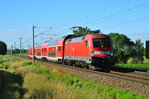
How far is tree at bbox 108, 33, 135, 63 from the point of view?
60375 millimetres

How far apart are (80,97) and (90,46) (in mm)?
10819

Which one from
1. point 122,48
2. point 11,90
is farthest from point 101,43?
point 122,48

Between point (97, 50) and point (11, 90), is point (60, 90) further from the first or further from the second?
point (97, 50)

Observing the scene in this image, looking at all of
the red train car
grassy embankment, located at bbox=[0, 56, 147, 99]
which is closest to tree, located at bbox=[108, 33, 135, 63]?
the red train car

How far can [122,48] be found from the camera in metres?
64.1

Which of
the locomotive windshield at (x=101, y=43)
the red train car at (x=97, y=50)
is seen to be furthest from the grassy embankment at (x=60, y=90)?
the locomotive windshield at (x=101, y=43)

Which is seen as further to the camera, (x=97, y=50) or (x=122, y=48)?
(x=122, y=48)

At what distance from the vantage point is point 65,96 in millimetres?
6910

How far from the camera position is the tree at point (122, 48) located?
6038 cm

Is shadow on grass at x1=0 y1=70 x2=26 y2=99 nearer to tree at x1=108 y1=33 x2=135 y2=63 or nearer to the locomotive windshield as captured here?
the locomotive windshield

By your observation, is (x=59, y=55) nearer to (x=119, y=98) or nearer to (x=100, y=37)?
(x=100, y=37)

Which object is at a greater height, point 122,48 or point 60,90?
point 122,48

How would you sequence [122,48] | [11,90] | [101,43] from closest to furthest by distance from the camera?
[11,90] < [101,43] < [122,48]

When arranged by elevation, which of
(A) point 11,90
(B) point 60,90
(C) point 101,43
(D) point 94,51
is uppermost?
(C) point 101,43
